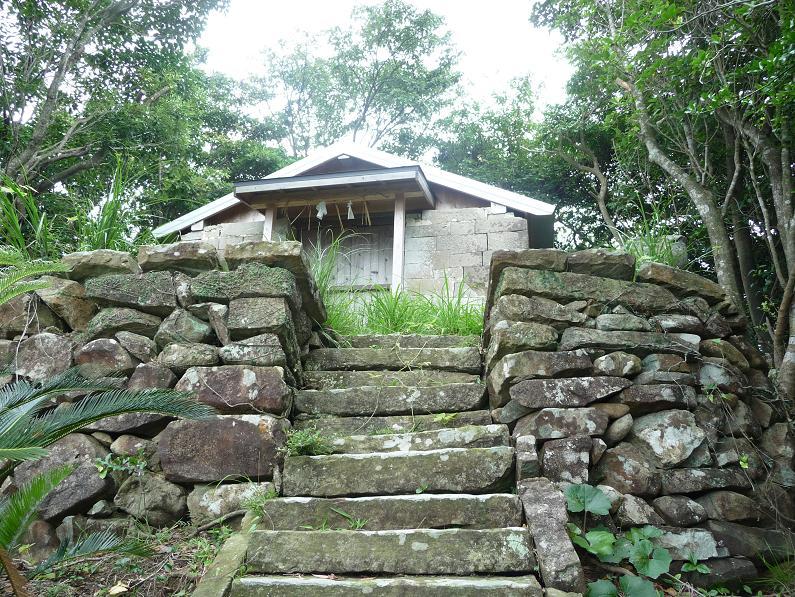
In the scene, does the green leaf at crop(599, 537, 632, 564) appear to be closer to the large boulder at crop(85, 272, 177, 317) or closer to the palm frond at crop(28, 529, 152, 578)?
the palm frond at crop(28, 529, 152, 578)

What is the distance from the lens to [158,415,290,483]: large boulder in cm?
283

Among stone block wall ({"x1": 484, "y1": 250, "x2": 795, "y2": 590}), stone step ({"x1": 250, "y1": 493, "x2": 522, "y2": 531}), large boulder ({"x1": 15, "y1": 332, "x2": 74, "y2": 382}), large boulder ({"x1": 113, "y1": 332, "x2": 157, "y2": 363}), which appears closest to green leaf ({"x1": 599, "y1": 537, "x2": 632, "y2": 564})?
stone block wall ({"x1": 484, "y1": 250, "x2": 795, "y2": 590})

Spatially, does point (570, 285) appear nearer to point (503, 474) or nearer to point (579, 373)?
point (579, 373)

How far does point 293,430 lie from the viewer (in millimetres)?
3123

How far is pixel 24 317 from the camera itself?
3289 millimetres

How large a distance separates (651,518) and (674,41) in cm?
558

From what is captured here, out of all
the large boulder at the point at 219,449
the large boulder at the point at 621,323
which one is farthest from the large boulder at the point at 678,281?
the large boulder at the point at 219,449

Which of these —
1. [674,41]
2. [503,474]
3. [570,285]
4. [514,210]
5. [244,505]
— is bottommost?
[244,505]

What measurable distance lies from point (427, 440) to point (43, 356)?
2.14 m

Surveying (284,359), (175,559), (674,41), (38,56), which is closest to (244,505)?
(175,559)

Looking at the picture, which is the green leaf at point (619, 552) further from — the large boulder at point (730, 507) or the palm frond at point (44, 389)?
the palm frond at point (44, 389)

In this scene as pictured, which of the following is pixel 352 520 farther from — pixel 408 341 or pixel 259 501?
pixel 408 341

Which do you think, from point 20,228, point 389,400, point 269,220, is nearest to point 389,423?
point 389,400

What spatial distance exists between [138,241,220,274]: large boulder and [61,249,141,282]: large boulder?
4.1 inches
